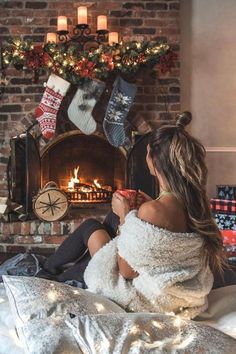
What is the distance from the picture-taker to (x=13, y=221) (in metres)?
3.79

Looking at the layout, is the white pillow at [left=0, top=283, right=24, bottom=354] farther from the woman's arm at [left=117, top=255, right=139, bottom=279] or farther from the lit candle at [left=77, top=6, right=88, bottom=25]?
the lit candle at [left=77, top=6, right=88, bottom=25]

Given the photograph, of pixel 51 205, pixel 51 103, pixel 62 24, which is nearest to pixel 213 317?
pixel 51 205

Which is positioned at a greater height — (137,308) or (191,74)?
(191,74)

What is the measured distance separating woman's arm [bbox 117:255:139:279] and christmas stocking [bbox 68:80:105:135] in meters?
2.23

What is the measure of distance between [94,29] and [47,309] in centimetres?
305

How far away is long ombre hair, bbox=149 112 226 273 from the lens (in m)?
1.63

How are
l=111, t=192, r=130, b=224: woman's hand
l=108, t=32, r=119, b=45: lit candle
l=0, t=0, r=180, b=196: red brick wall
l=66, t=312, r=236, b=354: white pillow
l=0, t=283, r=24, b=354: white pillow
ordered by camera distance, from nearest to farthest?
1. l=66, t=312, r=236, b=354: white pillow
2. l=0, t=283, r=24, b=354: white pillow
3. l=111, t=192, r=130, b=224: woman's hand
4. l=108, t=32, r=119, b=45: lit candle
5. l=0, t=0, r=180, b=196: red brick wall

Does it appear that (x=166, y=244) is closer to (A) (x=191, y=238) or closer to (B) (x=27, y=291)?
(A) (x=191, y=238)

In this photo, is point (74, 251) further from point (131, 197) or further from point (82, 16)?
point (82, 16)

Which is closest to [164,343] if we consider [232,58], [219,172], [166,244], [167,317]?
[167,317]

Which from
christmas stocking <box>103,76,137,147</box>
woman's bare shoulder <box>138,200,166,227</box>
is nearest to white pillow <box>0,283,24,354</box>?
→ woman's bare shoulder <box>138,200,166,227</box>

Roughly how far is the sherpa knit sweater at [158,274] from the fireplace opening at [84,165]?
2479 mm

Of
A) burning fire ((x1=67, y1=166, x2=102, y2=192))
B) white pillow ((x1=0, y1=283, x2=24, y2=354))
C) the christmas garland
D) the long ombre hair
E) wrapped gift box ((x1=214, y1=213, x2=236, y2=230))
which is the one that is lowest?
wrapped gift box ((x1=214, y1=213, x2=236, y2=230))

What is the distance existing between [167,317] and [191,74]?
10.7 ft
